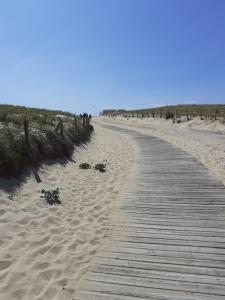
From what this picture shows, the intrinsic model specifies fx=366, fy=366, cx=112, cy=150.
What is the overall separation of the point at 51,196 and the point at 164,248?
4.49 metres

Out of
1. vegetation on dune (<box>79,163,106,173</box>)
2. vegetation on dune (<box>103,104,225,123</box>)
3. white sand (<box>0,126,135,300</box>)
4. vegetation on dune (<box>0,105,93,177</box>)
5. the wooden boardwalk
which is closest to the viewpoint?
the wooden boardwalk

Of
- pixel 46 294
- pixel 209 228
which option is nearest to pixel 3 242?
pixel 46 294

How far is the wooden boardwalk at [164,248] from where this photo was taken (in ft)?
16.9

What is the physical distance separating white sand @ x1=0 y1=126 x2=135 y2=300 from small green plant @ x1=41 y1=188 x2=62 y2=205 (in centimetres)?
15

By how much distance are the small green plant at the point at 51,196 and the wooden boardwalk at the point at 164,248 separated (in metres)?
1.86

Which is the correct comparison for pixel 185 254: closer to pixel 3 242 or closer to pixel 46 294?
pixel 46 294

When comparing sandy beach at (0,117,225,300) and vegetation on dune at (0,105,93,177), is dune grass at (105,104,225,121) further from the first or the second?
sandy beach at (0,117,225,300)

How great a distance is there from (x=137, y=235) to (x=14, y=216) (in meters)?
2.98

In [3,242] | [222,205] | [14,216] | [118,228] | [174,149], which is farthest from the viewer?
[174,149]

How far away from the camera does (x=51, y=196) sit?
10.2 meters

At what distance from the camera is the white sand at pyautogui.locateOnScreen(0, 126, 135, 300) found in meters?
5.62

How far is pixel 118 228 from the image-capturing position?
25.5 feet

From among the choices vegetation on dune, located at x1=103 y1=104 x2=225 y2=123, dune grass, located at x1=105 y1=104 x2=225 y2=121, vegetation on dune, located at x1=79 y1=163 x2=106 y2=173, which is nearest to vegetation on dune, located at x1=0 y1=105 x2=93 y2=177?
vegetation on dune, located at x1=79 y1=163 x2=106 y2=173

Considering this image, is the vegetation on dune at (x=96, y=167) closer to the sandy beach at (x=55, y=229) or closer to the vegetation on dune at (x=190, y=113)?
the sandy beach at (x=55, y=229)
